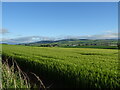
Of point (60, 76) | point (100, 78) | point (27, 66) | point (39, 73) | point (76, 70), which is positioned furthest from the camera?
point (27, 66)

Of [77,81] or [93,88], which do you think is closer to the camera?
[93,88]

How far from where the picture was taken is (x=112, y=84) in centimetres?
552

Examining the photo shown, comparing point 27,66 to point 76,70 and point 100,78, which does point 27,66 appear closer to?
point 76,70

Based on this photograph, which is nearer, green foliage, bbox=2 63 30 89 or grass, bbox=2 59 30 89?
grass, bbox=2 59 30 89

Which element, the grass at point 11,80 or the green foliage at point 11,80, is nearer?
the grass at point 11,80

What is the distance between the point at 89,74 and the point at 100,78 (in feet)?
2.14

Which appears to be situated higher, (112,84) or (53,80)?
(112,84)

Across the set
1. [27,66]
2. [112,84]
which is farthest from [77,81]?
[27,66]

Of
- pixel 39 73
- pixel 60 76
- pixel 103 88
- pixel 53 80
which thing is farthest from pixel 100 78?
pixel 39 73

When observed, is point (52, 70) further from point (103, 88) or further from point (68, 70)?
point (103, 88)

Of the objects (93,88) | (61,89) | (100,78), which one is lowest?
(61,89)

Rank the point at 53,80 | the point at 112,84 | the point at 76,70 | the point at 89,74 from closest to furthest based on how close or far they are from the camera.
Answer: the point at 112,84 < the point at 89,74 < the point at 76,70 < the point at 53,80

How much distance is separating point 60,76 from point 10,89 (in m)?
2.92

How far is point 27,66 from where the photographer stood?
11711mm
